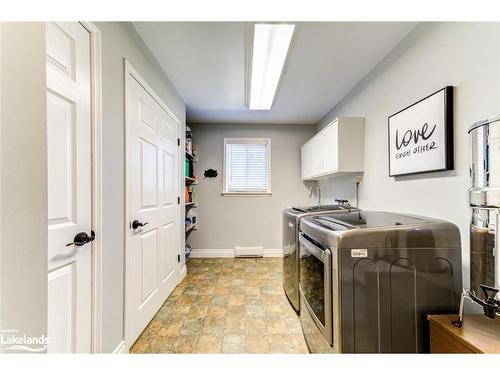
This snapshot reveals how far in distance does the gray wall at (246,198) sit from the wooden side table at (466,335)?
3182mm

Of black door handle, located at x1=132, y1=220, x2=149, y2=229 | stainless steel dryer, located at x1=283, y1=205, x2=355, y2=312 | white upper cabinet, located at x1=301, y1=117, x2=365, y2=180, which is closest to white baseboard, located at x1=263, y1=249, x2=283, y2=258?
stainless steel dryer, located at x1=283, y1=205, x2=355, y2=312

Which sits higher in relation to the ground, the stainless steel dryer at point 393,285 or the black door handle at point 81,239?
the black door handle at point 81,239

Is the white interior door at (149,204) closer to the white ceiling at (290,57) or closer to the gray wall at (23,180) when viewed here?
the white ceiling at (290,57)

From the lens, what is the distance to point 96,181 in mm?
1308

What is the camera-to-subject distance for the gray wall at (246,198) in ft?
13.5

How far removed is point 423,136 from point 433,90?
30 centimetres

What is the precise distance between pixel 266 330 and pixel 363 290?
1.16 m

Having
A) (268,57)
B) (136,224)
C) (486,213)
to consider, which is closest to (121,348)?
(136,224)

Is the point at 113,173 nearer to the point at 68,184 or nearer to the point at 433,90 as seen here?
the point at 68,184

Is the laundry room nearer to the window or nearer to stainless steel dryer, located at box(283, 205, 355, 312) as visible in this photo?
stainless steel dryer, located at box(283, 205, 355, 312)

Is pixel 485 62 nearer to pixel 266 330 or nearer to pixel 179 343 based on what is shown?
pixel 266 330

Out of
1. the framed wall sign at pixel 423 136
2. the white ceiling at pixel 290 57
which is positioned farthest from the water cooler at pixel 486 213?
the white ceiling at pixel 290 57

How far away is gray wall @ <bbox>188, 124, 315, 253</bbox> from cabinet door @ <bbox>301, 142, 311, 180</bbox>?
254 mm
